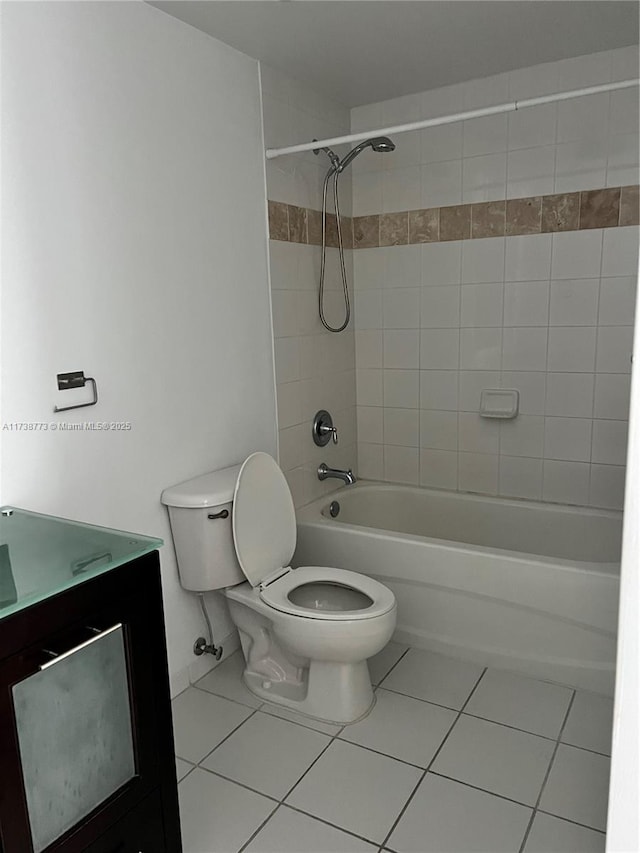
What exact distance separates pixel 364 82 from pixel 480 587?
2107mm

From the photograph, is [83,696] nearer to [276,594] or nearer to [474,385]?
[276,594]

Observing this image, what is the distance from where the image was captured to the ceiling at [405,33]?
6.93ft

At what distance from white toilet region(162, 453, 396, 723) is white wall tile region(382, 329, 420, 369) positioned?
3.43 ft

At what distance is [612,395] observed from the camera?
277 cm

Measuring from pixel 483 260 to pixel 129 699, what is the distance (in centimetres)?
231

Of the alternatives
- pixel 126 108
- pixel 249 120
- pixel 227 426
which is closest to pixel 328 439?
pixel 227 426

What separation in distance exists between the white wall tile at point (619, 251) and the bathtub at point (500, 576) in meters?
1.00

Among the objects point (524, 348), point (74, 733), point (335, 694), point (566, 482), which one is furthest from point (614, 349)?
point (74, 733)

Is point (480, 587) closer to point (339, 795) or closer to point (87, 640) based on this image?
point (339, 795)

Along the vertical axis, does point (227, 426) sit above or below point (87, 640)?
above

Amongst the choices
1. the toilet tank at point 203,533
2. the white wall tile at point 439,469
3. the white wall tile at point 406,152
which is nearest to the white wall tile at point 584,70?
the white wall tile at point 406,152

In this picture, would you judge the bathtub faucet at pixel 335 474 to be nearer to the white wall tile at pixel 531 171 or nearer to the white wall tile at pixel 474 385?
the white wall tile at pixel 474 385

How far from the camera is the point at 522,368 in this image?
2.95 m

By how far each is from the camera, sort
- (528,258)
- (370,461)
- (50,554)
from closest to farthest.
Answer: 1. (50,554)
2. (528,258)
3. (370,461)
